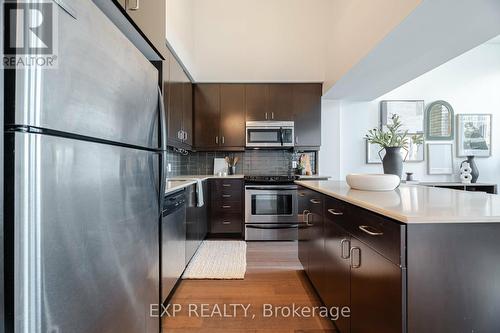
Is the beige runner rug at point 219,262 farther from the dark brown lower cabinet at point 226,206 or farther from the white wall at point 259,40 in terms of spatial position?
the white wall at point 259,40

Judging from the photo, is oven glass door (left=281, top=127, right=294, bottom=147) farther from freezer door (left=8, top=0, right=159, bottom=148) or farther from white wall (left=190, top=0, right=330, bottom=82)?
freezer door (left=8, top=0, right=159, bottom=148)

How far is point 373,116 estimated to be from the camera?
14.5 feet

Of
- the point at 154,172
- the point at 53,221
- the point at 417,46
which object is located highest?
the point at 417,46

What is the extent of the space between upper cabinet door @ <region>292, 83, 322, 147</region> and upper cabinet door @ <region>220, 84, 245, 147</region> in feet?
2.72

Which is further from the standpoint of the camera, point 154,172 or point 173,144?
point 173,144

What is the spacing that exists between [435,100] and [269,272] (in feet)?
13.5

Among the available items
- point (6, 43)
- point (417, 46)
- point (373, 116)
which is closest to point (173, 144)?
point (6, 43)

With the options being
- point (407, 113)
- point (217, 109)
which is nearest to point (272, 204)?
point (217, 109)

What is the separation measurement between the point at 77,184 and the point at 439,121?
5.27 meters

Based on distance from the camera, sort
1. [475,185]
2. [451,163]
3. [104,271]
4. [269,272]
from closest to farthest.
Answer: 1. [104,271]
2. [269,272]
3. [475,185]
4. [451,163]

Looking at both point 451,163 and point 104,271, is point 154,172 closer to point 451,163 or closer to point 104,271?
point 104,271

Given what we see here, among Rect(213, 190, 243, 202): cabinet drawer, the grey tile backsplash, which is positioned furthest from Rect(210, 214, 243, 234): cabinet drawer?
the grey tile backsplash

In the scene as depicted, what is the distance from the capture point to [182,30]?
317cm

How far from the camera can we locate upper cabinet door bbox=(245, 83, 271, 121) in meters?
4.09
